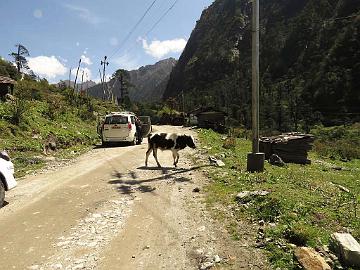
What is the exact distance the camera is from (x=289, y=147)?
21078 mm

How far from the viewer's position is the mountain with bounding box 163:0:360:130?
95.8 m

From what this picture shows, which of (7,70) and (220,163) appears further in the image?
(7,70)

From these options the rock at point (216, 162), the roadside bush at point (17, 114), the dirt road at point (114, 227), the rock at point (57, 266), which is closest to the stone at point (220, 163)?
the rock at point (216, 162)

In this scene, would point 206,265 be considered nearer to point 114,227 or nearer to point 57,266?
point 57,266

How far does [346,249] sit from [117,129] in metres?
18.6

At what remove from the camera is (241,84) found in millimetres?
137750

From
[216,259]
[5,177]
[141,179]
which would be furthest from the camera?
[141,179]

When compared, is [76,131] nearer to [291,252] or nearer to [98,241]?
[98,241]

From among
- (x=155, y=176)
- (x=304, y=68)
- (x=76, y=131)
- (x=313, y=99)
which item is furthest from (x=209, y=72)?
(x=155, y=176)

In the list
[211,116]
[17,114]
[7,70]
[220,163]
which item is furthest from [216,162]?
[7,70]

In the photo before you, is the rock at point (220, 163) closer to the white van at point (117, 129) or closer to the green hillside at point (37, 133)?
the green hillside at point (37, 133)

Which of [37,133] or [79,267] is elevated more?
[37,133]

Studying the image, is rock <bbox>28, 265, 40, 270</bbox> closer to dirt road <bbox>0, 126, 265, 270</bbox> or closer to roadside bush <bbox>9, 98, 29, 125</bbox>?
dirt road <bbox>0, 126, 265, 270</bbox>

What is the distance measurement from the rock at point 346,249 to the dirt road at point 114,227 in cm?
122
